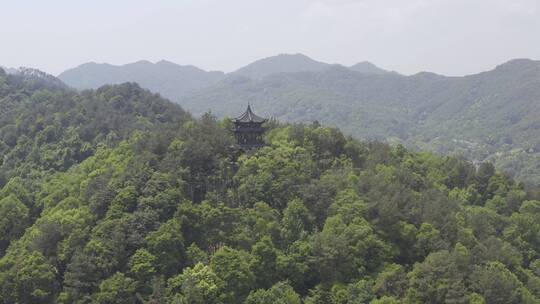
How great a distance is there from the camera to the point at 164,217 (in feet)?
107

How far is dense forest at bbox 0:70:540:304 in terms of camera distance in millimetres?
29375

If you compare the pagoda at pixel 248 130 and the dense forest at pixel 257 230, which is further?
the pagoda at pixel 248 130

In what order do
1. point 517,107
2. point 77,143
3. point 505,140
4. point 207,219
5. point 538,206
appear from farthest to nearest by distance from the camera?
1. point 517,107
2. point 505,140
3. point 77,143
4. point 538,206
5. point 207,219

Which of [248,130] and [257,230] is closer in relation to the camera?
[257,230]

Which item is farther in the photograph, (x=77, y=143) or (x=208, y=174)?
(x=77, y=143)

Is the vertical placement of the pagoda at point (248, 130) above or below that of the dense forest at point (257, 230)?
above

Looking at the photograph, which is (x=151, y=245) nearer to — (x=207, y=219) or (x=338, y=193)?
(x=207, y=219)

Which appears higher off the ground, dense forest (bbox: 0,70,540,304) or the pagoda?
the pagoda

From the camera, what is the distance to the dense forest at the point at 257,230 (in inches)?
1156

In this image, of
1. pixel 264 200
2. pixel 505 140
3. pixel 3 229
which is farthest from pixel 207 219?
pixel 505 140

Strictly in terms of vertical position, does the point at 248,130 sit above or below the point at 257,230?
above

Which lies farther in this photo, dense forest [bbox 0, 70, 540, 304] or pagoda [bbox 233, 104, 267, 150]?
pagoda [bbox 233, 104, 267, 150]

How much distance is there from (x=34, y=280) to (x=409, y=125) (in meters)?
167

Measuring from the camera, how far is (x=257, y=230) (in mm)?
32750
